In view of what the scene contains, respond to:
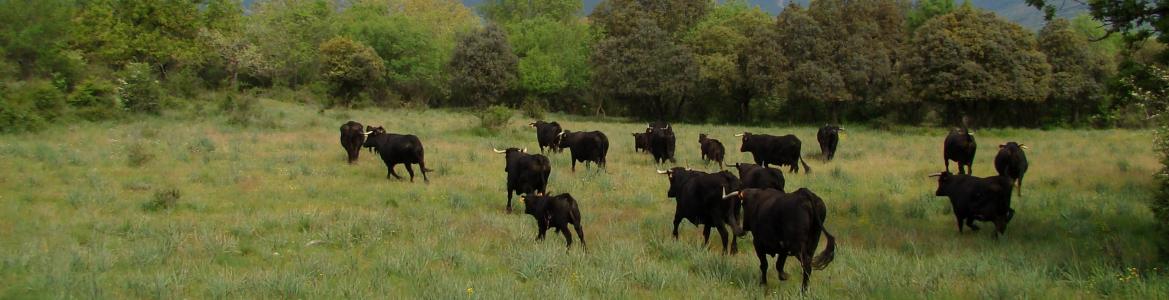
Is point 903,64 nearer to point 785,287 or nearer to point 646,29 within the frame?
point 646,29

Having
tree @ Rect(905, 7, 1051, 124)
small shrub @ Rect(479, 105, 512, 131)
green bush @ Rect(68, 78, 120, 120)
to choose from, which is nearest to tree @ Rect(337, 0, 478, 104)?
small shrub @ Rect(479, 105, 512, 131)

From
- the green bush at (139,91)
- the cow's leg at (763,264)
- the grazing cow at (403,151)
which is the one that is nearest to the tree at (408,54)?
the green bush at (139,91)

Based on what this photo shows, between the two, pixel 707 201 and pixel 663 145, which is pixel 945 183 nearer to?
pixel 707 201

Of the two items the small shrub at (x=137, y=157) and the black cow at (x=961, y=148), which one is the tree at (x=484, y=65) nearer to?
the small shrub at (x=137, y=157)

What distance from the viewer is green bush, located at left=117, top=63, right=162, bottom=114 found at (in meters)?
30.9

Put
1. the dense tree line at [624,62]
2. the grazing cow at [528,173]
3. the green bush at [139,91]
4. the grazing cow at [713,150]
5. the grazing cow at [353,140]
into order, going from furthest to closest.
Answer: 1. the dense tree line at [624,62]
2. the green bush at [139,91]
3. the grazing cow at [713,150]
4. the grazing cow at [353,140]
5. the grazing cow at [528,173]

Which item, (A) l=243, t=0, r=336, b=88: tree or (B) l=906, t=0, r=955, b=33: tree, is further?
(A) l=243, t=0, r=336, b=88: tree

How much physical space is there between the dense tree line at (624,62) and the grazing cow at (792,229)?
26299mm

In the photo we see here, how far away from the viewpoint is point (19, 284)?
725 centimetres

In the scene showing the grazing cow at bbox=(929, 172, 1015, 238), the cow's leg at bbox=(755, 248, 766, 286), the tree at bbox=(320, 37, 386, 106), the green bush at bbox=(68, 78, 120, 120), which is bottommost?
the cow's leg at bbox=(755, 248, 766, 286)

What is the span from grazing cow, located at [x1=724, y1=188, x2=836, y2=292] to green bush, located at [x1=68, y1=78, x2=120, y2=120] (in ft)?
96.3

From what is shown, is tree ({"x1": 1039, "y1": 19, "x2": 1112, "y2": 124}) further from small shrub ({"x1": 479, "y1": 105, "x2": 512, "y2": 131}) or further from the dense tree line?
small shrub ({"x1": 479, "y1": 105, "x2": 512, "y2": 131})

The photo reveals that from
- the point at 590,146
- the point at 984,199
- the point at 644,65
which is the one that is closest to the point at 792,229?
the point at 984,199

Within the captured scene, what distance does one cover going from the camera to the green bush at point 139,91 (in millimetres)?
30922
